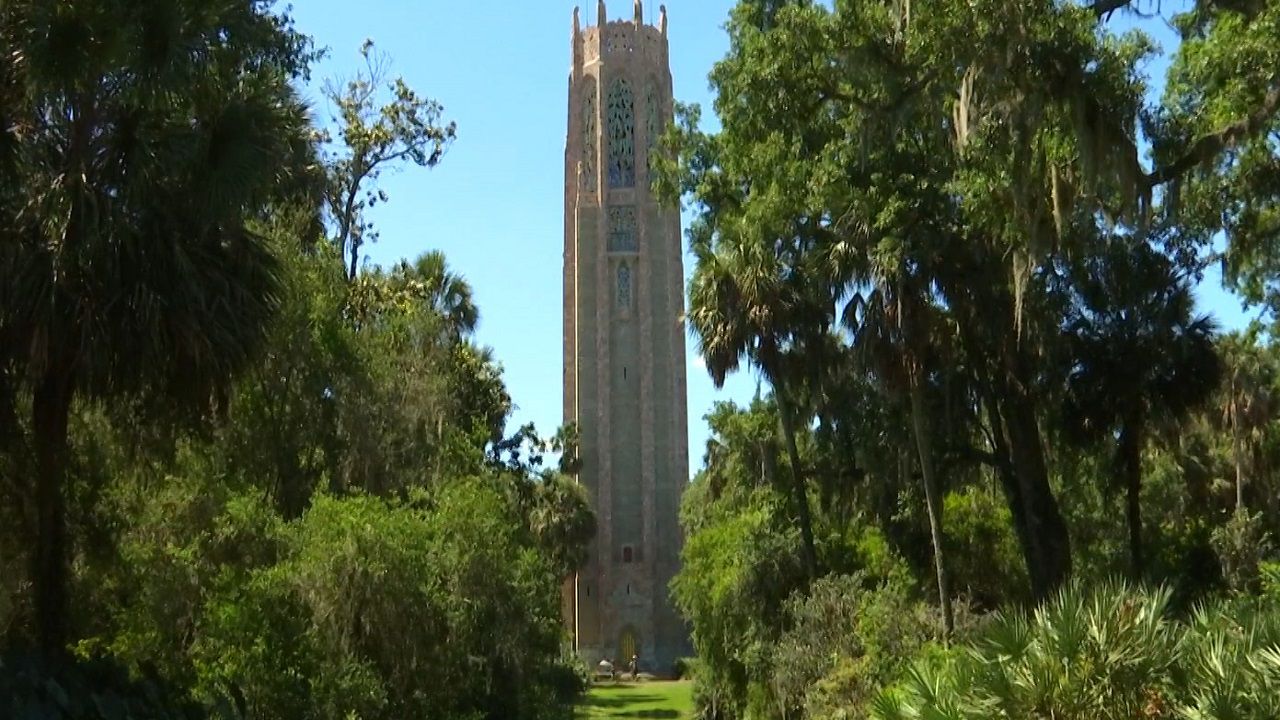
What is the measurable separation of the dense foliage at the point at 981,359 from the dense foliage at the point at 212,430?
6.24 metres

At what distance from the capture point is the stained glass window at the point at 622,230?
73375mm

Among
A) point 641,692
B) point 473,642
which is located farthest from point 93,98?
point 641,692

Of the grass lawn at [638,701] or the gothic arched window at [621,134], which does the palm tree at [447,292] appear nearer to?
the grass lawn at [638,701]

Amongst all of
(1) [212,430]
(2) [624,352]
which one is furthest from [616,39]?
(1) [212,430]

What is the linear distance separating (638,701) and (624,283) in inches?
1114

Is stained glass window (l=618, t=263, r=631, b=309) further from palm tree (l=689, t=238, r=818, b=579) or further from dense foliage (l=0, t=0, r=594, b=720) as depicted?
dense foliage (l=0, t=0, r=594, b=720)

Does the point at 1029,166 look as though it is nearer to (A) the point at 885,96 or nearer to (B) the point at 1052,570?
(A) the point at 885,96

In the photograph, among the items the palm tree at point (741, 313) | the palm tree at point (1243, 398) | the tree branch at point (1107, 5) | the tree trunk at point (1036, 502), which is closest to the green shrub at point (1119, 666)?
the tree branch at point (1107, 5)

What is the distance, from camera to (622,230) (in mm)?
73625

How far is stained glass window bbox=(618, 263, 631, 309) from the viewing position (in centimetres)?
7331

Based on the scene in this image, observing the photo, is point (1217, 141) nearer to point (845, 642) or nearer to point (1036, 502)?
point (1036, 502)

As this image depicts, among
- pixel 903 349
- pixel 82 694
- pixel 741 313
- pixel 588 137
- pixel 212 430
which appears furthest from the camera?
pixel 588 137

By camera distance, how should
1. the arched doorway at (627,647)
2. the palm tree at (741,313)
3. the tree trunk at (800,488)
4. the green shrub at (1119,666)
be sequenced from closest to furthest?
the green shrub at (1119,666)
the palm tree at (741,313)
the tree trunk at (800,488)
the arched doorway at (627,647)

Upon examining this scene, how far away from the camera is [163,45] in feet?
39.9
